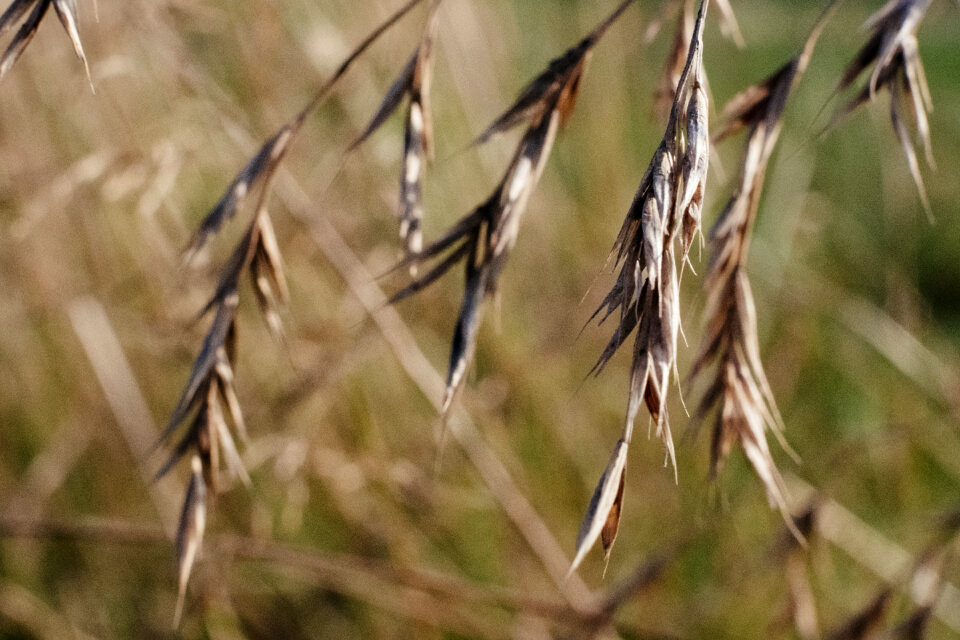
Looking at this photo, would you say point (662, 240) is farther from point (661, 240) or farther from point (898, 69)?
point (898, 69)

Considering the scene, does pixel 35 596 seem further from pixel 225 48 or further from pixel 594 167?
pixel 594 167

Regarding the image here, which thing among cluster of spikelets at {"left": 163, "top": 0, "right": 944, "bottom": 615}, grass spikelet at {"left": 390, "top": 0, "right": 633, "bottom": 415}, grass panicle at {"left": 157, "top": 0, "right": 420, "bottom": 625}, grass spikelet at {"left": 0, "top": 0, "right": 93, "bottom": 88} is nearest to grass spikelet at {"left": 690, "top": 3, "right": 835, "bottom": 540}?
cluster of spikelets at {"left": 163, "top": 0, "right": 944, "bottom": 615}

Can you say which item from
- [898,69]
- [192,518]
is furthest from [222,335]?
[898,69]

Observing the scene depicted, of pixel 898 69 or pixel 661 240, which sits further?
pixel 898 69

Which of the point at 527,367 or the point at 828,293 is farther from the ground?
the point at 527,367

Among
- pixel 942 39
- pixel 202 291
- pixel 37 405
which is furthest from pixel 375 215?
pixel 942 39

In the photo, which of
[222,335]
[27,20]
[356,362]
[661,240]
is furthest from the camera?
[356,362]
